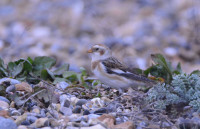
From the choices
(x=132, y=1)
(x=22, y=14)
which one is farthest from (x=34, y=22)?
(x=132, y=1)

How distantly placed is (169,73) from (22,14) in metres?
9.13

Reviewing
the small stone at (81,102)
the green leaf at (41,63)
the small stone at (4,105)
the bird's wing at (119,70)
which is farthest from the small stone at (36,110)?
the green leaf at (41,63)

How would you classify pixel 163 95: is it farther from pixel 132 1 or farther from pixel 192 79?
pixel 132 1

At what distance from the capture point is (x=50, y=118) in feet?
14.3

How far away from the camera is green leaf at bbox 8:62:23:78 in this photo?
5.68 m

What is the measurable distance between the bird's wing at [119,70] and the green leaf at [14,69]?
3.67ft

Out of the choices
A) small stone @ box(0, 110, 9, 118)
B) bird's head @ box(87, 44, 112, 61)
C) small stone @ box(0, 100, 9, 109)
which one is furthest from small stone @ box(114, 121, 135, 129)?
bird's head @ box(87, 44, 112, 61)

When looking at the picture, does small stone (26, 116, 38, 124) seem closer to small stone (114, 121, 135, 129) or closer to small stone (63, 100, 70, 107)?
small stone (63, 100, 70, 107)

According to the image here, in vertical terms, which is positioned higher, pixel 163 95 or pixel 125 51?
pixel 125 51

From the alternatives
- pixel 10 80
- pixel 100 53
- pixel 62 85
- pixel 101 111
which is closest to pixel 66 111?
pixel 101 111

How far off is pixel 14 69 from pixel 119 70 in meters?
1.42

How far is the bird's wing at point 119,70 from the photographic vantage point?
5.46 m

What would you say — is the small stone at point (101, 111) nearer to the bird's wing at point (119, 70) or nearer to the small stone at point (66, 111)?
the small stone at point (66, 111)

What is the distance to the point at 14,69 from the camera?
5.76m
